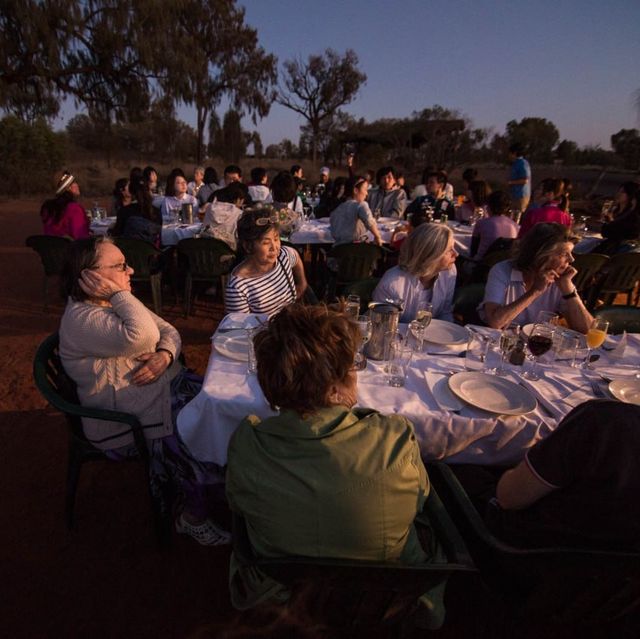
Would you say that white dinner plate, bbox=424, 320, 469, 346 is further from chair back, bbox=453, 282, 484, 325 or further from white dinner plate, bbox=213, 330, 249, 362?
white dinner plate, bbox=213, 330, 249, 362

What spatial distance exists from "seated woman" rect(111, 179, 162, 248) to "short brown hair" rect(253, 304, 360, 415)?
4.46 meters

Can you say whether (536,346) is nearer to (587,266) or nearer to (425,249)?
(425,249)

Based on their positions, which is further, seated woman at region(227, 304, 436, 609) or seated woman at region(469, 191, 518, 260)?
seated woman at region(469, 191, 518, 260)

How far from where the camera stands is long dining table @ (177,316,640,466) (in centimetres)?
178

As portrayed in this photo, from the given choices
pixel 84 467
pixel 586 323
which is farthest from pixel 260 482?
pixel 586 323

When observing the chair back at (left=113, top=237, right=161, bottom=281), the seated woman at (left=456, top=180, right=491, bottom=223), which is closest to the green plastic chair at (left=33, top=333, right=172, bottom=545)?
the chair back at (left=113, top=237, right=161, bottom=281)

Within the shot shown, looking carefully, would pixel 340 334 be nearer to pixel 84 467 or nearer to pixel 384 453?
pixel 384 453

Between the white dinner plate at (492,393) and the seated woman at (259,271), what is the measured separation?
136cm

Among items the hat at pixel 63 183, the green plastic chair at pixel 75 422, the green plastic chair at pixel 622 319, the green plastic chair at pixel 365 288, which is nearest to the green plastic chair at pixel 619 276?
the green plastic chair at pixel 622 319

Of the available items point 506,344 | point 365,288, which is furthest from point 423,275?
point 506,344

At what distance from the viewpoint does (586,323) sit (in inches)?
111

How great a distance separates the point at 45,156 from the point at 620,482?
67.8ft

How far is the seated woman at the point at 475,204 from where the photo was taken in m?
6.93

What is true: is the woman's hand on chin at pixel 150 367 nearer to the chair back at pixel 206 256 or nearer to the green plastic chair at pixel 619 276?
the chair back at pixel 206 256
